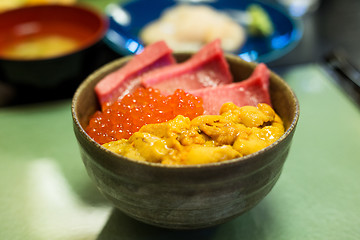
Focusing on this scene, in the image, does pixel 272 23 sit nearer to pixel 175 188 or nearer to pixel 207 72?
pixel 207 72

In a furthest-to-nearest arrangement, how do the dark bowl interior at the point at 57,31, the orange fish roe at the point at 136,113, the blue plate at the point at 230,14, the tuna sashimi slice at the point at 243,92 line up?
the blue plate at the point at 230,14, the dark bowl interior at the point at 57,31, the tuna sashimi slice at the point at 243,92, the orange fish roe at the point at 136,113

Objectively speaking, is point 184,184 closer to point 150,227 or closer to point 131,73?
point 150,227

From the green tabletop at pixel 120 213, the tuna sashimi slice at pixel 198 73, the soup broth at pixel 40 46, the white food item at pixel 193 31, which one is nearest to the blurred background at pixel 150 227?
the green tabletop at pixel 120 213

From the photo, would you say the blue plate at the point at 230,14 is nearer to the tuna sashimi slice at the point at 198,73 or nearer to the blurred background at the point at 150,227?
the blurred background at the point at 150,227

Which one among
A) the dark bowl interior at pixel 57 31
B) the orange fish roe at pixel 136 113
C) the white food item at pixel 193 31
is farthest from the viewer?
the white food item at pixel 193 31

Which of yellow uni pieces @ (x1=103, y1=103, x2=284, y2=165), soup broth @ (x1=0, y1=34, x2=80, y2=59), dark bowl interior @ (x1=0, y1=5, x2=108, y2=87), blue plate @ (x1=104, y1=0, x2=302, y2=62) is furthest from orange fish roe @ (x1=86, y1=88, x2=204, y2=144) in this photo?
soup broth @ (x1=0, y1=34, x2=80, y2=59)

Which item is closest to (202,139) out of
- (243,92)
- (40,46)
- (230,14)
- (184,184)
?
(184,184)

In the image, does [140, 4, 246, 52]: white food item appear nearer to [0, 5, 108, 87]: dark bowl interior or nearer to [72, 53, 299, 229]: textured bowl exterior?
[0, 5, 108, 87]: dark bowl interior
